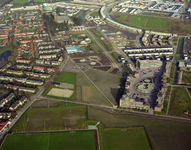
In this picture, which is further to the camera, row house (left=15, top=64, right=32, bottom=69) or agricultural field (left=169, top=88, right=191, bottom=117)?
row house (left=15, top=64, right=32, bottom=69)

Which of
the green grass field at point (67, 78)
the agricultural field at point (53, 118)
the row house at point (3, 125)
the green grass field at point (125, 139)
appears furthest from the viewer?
the green grass field at point (67, 78)

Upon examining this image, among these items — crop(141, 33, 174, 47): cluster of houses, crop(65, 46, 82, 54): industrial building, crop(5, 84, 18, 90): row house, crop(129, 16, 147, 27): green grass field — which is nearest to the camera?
crop(5, 84, 18, 90): row house

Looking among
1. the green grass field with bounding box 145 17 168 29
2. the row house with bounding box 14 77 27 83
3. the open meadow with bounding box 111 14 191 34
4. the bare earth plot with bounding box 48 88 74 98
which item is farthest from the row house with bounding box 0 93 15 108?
the green grass field with bounding box 145 17 168 29

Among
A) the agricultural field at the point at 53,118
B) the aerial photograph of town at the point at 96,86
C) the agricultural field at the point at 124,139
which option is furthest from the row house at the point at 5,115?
the agricultural field at the point at 124,139

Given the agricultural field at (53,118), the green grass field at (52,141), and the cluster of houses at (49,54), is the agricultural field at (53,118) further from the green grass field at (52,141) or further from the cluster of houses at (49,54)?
the cluster of houses at (49,54)

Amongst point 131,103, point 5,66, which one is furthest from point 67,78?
point 131,103

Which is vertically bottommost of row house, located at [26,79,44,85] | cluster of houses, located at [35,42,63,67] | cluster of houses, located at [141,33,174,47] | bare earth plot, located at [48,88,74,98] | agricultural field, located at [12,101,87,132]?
agricultural field, located at [12,101,87,132]

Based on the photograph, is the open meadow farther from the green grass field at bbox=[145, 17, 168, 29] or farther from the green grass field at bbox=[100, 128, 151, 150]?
the green grass field at bbox=[100, 128, 151, 150]

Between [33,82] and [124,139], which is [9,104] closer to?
[33,82]
